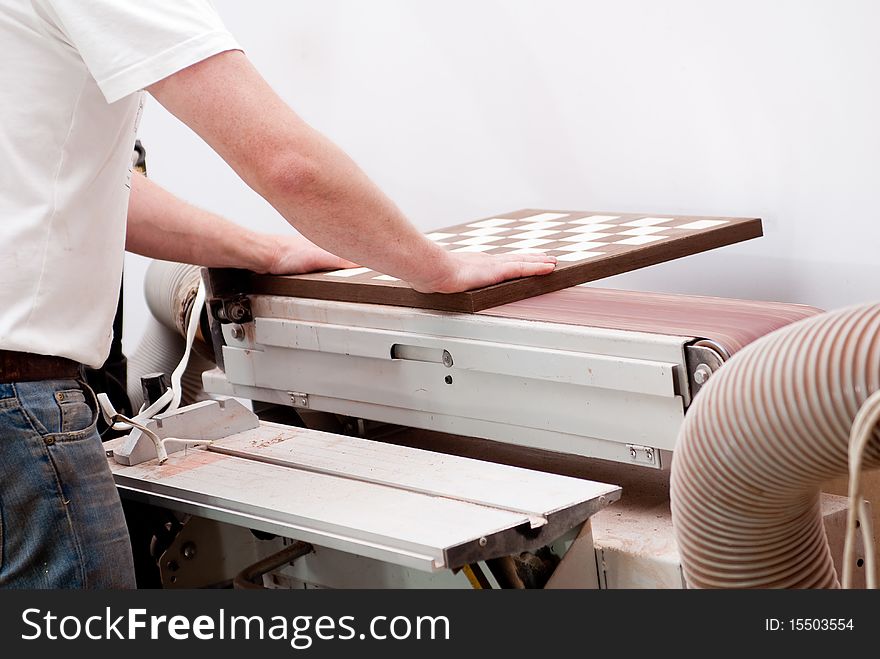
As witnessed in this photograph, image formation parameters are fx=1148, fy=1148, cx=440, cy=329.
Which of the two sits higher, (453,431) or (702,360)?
(702,360)

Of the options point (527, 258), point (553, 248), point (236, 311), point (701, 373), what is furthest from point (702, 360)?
point (236, 311)

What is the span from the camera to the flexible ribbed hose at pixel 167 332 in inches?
86.5

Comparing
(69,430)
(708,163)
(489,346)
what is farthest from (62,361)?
(708,163)

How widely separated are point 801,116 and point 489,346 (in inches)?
27.5

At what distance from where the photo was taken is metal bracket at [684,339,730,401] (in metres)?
1.20

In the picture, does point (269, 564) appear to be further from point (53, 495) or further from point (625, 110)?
point (625, 110)

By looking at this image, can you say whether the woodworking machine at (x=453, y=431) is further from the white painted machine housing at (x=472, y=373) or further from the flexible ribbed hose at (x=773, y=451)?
the flexible ribbed hose at (x=773, y=451)

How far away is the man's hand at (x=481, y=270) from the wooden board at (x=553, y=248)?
0.01 metres

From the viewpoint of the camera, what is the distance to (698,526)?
1059 mm

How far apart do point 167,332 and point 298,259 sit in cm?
83

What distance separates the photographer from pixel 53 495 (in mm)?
1229

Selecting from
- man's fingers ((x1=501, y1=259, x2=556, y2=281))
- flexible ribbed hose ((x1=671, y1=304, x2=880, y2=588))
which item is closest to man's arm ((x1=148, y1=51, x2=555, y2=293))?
man's fingers ((x1=501, y1=259, x2=556, y2=281))

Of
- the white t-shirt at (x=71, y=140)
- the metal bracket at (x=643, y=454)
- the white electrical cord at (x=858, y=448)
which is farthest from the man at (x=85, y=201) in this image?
the white electrical cord at (x=858, y=448)

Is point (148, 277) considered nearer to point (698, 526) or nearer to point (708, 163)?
point (708, 163)
